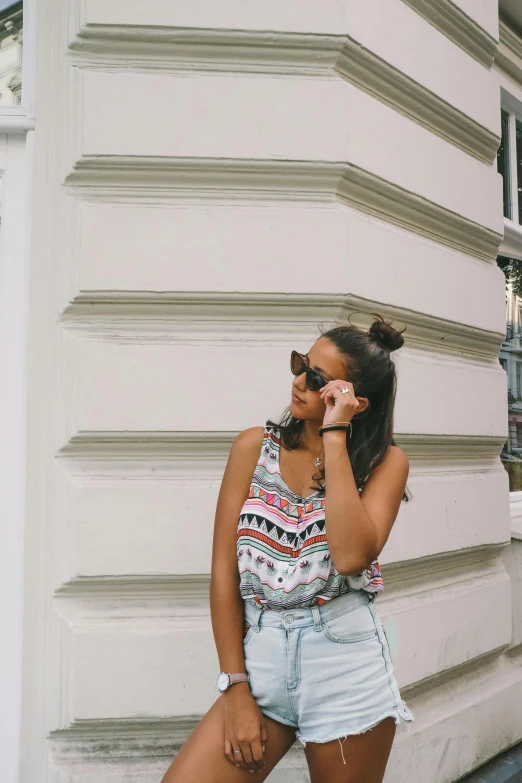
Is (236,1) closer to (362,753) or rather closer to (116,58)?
(116,58)

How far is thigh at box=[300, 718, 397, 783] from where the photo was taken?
6.15 feet

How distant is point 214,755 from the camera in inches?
74.5

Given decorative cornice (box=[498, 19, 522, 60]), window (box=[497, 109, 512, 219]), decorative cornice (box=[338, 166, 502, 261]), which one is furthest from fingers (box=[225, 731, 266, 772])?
decorative cornice (box=[498, 19, 522, 60])

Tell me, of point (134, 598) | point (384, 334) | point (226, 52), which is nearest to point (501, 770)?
point (134, 598)

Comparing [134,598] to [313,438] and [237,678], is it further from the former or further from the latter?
[313,438]

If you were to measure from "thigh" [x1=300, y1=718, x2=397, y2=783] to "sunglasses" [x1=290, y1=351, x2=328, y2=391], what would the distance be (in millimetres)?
846

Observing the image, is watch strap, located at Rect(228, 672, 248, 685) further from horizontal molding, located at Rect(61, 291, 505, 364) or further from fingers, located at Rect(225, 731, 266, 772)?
horizontal molding, located at Rect(61, 291, 505, 364)

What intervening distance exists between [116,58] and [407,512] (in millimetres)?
2118

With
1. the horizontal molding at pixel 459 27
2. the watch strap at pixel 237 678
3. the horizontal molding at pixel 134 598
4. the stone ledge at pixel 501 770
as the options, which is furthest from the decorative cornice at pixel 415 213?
the stone ledge at pixel 501 770

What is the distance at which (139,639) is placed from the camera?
2.77m

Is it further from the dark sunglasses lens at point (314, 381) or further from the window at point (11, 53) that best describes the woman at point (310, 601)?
the window at point (11, 53)

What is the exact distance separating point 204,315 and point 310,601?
1351 millimetres

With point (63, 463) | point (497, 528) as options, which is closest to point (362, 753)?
point (63, 463)

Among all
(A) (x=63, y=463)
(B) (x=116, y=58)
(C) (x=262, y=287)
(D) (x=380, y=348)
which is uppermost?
(B) (x=116, y=58)
